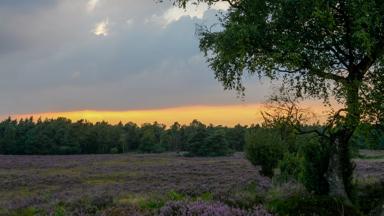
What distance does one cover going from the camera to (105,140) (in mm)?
151500

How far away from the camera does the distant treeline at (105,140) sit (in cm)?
13462

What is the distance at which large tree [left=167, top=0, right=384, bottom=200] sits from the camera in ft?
50.8

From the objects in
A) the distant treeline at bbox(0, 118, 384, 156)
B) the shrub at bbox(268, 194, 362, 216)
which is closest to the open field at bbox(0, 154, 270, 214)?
the shrub at bbox(268, 194, 362, 216)

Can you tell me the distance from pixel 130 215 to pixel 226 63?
6.81 meters

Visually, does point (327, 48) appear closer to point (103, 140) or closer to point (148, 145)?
point (103, 140)

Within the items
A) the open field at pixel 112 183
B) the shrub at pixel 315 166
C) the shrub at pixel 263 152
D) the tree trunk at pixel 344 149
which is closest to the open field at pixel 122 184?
the open field at pixel 112 183

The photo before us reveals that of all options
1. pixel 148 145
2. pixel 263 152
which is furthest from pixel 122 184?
pixel 148 145

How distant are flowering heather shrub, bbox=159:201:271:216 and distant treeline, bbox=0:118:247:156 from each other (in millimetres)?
118343

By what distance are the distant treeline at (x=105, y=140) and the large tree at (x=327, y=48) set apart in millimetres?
115043

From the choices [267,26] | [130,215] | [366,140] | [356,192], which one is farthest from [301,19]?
[130,215]

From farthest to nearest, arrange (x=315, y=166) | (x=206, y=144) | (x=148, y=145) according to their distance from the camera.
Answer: (x=148, y=145) → (x=206, y=144) → (x=315, y=166)

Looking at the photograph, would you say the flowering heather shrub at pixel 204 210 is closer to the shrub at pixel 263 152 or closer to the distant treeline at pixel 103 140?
the shrub at pixel 263 152

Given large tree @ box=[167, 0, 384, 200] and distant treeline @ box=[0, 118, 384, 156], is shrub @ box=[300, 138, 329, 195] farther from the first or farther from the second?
distant treeline @ box=[0, 118, 384, 156]

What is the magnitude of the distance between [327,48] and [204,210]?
722 centimetres
